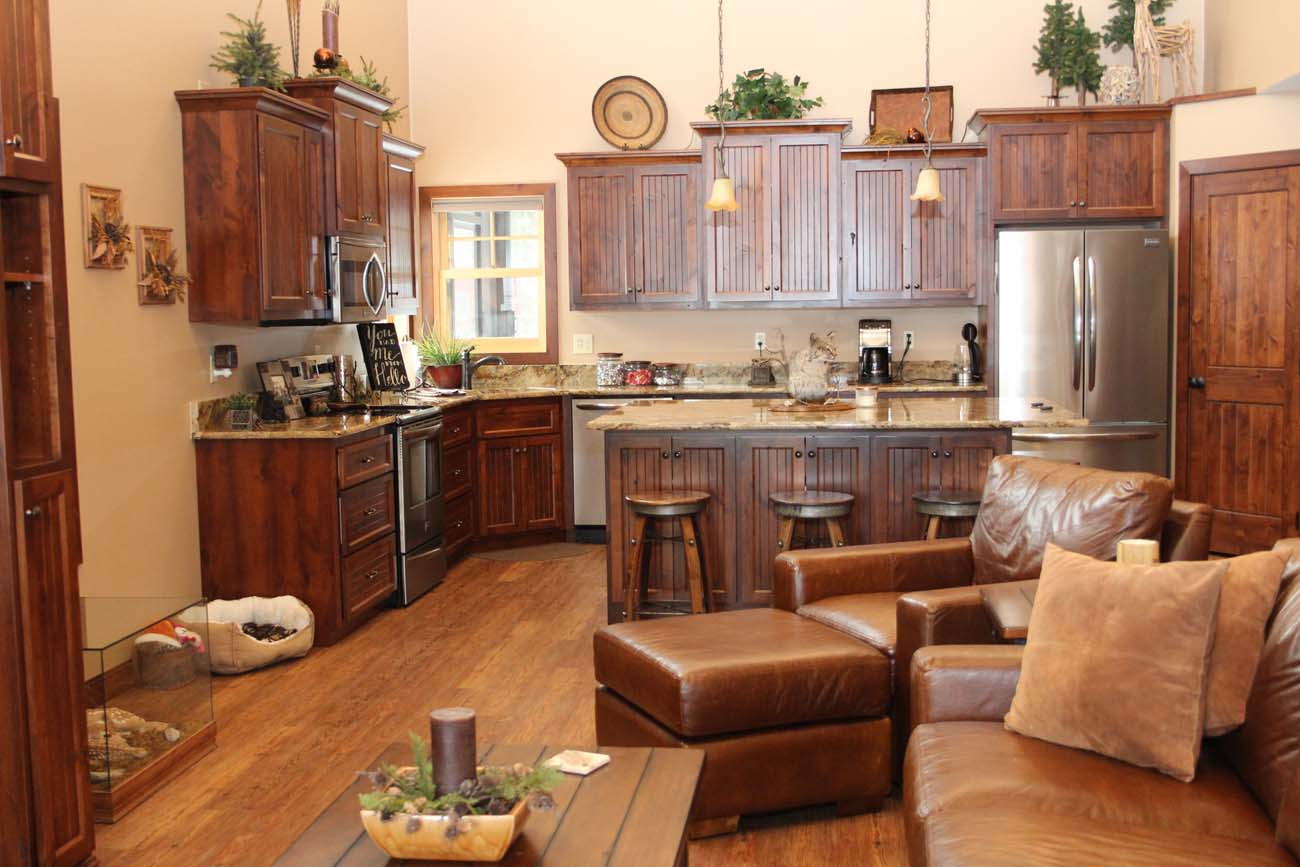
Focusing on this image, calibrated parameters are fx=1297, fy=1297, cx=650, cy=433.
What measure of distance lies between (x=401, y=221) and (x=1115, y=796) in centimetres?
525

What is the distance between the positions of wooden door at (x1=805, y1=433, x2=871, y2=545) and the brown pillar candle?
3050mm

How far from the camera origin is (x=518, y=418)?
7.26 meters

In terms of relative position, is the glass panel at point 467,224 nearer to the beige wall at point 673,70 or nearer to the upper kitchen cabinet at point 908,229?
the beige wall at point 673,70

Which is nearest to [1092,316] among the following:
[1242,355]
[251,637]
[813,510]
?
[1242,355]

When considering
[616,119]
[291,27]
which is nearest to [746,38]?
[616,119]

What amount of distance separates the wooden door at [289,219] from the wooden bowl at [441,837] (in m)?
3.42

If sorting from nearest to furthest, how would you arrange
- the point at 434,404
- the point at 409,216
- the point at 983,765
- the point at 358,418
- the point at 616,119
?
the point at 983,765 < the point at 358,418 < the point at 434,404 < the point at 409,216 < the point at 616,119

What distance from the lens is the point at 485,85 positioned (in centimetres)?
785

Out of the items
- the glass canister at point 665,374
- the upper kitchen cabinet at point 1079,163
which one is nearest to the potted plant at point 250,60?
the glass canister at point 665,374

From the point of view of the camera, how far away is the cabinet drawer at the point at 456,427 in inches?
262

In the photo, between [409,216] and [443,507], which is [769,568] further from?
[409,216]

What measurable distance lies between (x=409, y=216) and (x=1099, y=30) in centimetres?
403

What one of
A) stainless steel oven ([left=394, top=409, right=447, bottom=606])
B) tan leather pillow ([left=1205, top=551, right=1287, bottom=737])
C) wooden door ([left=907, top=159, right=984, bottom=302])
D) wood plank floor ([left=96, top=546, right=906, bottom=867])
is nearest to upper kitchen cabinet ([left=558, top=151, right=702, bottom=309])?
wooden door ([left=907, top=159, right=984, bottom=302])

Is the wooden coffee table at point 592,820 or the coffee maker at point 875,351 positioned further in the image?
the coffee maker at point 875,351
